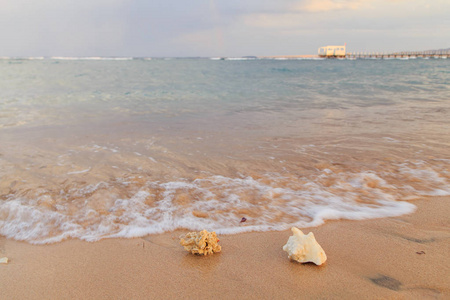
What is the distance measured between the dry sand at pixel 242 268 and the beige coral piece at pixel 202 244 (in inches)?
2.1

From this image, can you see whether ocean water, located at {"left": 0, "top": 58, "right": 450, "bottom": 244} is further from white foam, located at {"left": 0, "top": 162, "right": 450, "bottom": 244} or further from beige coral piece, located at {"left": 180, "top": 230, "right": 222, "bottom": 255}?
beige coral piece, located at {"left": 180, "top": 230, "right": 222, "bottom": 255}

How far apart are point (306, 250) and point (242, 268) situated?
1.30ft

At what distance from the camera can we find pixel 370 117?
6820 mm

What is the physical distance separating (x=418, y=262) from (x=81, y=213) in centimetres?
249

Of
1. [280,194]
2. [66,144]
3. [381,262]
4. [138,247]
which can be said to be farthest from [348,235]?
[66,144]

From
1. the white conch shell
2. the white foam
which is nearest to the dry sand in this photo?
the white conch shell

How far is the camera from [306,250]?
177 cm

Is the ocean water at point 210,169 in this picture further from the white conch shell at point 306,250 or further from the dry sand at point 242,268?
the white conch shell at point 306,250

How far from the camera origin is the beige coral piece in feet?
6.21

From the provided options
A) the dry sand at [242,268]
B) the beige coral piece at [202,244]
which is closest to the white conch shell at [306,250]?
the dry sand at [242,268]

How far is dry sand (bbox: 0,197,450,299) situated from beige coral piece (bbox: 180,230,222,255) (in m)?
0.05

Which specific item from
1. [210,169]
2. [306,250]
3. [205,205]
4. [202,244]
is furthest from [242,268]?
[210,169]

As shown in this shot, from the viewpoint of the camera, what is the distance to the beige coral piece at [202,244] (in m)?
1.89

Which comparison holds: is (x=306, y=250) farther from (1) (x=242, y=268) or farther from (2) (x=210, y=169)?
(2) (x=210, y=169)
